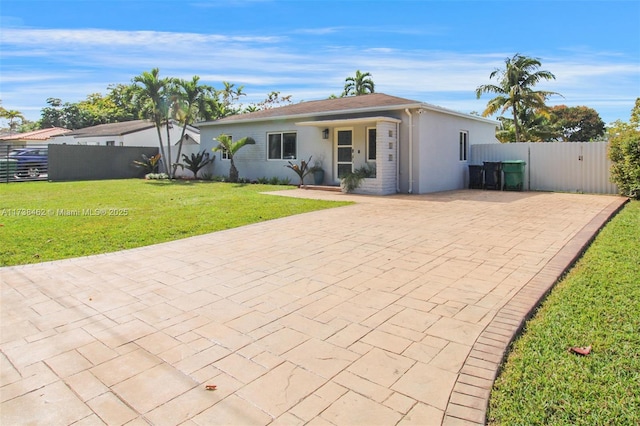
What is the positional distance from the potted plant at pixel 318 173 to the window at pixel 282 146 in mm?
1370

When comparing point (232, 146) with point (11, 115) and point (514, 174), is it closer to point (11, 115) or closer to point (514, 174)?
point (514, 174)

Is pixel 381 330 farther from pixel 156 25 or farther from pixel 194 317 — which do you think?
pixel 156 25

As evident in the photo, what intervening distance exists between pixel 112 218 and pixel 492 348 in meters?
8.18

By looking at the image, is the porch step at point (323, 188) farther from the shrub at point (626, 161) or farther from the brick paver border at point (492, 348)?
the brick paver border at point (492, 348)

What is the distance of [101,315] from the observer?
12.5 ft

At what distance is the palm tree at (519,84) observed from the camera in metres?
23.2

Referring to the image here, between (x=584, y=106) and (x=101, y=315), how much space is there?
160 feet

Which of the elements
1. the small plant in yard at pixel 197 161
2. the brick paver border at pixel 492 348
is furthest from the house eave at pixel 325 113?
the brick paver border at pixel 492 348

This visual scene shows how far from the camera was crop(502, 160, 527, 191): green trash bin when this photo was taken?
51.0 feet

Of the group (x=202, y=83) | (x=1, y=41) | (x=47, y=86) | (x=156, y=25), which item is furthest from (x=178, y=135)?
(x=1, y=41)

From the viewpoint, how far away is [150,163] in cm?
2298

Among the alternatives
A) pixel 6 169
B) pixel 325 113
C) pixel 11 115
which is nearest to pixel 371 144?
pixel 325 113

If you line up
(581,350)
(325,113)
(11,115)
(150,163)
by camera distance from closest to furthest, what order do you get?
1. (581,350)
2. (325,113)
3. (150,163)
4. (11,115)

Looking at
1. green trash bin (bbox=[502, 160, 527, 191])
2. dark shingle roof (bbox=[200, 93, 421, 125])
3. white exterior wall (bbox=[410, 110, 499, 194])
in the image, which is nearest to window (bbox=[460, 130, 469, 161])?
white exterior wall (bbox=[410, 110, 499, 194])
